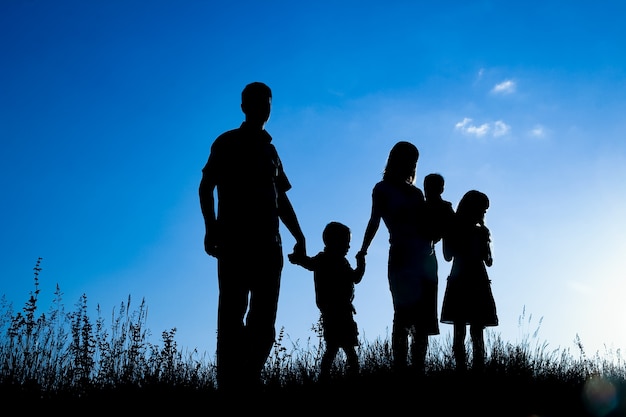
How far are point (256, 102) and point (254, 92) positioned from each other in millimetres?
75

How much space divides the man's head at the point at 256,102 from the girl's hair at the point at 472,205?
8.11 feet

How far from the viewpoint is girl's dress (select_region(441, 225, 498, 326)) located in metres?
5.60

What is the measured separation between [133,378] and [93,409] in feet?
2.76

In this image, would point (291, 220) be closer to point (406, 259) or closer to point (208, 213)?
point (208, 213)

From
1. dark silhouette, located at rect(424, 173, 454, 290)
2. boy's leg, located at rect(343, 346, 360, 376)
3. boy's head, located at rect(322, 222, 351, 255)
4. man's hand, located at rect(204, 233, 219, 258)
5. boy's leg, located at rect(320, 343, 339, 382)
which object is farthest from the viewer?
boy's head, located at rect(322, 222, 351, 255)

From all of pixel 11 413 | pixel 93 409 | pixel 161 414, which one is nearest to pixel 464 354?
pixel 161 414

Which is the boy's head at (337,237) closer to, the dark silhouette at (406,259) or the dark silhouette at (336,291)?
the dark silhouette at (336,291)

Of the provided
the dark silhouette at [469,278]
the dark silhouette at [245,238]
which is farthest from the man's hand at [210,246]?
the dark silhouette at [469,278]

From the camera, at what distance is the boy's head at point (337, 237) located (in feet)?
19.9

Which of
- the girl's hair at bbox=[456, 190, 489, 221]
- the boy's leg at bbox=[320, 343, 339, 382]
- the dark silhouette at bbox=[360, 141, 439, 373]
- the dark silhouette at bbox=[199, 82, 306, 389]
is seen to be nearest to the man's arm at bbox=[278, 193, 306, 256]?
the dark silhouette at bbox=[199, 82, 306, 389]

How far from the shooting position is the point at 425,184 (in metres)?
5.62

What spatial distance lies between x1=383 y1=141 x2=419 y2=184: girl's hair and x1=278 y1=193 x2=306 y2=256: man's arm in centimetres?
136

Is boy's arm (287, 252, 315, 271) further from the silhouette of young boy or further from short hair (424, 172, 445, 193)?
short hair (424, 172, 445, 193)

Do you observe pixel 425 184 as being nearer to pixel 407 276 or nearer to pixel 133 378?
pixel 407 276
